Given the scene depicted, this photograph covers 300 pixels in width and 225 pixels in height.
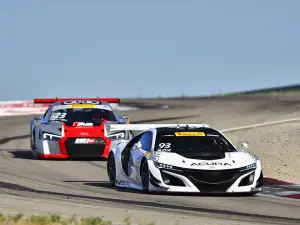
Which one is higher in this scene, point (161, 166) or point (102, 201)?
point (161, 166)

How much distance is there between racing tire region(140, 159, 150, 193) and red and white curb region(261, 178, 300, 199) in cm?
185

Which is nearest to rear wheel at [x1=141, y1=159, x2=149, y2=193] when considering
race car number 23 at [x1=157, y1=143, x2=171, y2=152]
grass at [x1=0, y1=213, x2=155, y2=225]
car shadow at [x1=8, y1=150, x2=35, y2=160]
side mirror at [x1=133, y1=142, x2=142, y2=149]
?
race car number 23 at [x1=157, y1=143, x2=171, y2=152]

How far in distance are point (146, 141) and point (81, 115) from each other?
7109mm

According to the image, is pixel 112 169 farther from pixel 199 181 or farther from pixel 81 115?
pixel 81 115

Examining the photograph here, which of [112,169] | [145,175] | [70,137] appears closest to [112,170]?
[112,169]

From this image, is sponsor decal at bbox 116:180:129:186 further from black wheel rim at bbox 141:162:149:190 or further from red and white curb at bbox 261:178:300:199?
red and white curb at bbox 261:178:300:199

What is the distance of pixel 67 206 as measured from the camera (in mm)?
11938

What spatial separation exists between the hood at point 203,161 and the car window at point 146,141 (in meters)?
0.61

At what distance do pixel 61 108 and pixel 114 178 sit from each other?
691cm

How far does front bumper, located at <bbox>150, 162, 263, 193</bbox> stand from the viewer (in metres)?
14.0

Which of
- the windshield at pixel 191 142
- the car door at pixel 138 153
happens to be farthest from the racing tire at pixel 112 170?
the windshield at pixel 191 142

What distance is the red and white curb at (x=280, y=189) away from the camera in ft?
47.3

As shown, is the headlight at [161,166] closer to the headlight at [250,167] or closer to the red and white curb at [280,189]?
the headlight at [250,167]

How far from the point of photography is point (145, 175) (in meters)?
14.4
